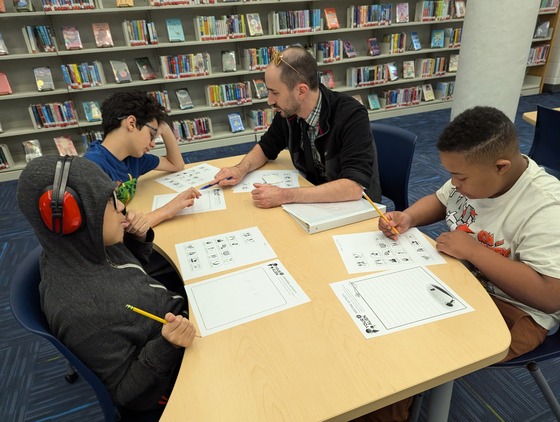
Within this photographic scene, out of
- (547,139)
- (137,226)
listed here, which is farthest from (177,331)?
(547,139)

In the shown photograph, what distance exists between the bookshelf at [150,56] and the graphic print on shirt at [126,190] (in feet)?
8.44

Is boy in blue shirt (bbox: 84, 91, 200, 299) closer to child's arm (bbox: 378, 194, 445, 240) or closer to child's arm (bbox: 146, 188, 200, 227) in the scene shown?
child's arm (bbox: 146, 188, 200, 227)

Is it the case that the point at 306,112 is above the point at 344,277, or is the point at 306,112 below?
above

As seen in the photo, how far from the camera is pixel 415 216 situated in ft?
4.30

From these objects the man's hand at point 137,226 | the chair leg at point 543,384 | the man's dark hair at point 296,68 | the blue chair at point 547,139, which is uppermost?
the man's dark hair at point 296,68

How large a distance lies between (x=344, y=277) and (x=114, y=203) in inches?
24.9

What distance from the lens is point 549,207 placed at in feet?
3.19

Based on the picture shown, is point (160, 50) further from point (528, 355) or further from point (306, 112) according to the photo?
point (528, 355)

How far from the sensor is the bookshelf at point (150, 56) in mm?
3557

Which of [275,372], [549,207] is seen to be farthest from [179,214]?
[549,207]

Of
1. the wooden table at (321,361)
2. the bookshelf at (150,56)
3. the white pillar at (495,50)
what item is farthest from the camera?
the bookshelf at (150,56)

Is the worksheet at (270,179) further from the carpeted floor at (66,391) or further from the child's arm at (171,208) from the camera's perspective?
the carpeted floor at (66,391)

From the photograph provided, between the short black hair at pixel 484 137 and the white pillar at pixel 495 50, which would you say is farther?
the white pillar at pixel 495 50

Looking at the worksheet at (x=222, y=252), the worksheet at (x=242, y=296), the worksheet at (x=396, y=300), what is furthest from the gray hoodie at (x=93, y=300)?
the worksheet at (x=396, y=300)
